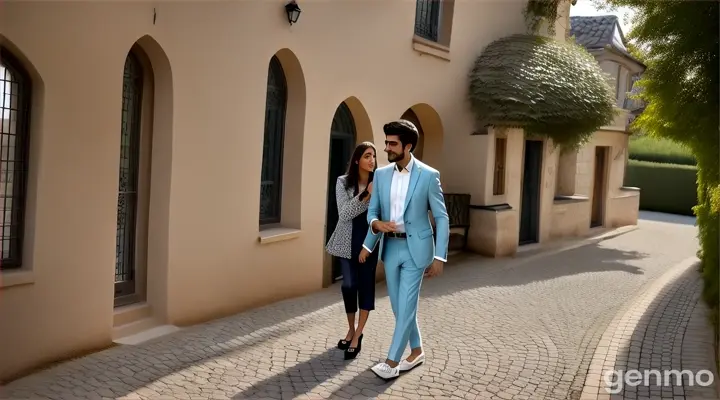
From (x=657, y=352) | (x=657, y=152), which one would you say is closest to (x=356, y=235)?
(x=657, y=352)

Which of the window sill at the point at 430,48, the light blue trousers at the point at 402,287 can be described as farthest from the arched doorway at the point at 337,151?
the light blue trousers at the point at 402,287

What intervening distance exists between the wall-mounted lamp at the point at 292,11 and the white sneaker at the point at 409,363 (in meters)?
4.11

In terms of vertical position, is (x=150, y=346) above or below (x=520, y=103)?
below

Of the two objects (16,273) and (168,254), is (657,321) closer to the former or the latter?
(168,254)

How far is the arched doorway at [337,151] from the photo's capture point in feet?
33.2

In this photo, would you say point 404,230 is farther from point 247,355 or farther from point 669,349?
point 669,349

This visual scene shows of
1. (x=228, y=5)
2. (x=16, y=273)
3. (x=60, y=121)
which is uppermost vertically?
(x=228, y=5)

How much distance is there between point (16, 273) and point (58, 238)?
45 centimetres

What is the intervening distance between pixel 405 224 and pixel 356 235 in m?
0.75

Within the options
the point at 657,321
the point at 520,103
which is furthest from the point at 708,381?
the point at 520,103


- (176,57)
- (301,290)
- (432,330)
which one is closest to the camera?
(176,57)

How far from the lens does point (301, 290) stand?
8.97 meters

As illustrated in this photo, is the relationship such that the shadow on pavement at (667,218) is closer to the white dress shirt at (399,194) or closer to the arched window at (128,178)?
the white dress shirt at (399,194)

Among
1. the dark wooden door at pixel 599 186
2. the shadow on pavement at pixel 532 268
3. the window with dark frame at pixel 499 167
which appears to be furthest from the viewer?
the dark wooden door at pixel 599 186
